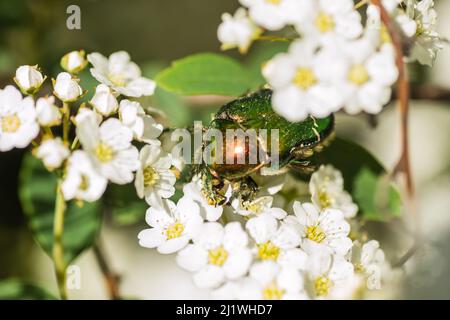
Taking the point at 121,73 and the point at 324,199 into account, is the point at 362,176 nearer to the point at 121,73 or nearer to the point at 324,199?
the point at 324,199

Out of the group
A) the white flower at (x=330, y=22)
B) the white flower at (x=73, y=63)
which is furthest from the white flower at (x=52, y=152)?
the white flower at (x=330, y=22)

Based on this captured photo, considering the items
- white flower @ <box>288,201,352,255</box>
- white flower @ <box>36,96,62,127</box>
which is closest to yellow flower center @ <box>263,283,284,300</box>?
white flower @ <box>288,201,352,255</box>

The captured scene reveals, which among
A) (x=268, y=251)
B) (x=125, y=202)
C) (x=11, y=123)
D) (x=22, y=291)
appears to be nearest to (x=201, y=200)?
(x=268, y=251)

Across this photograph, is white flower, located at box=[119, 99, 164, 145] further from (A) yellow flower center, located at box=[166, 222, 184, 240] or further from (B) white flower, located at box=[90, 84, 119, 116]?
(A) yellow flower center, located at box=[166, 222, 184, 240]

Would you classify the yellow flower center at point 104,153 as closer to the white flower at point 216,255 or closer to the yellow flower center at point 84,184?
the yellow flower center at point 84,184
